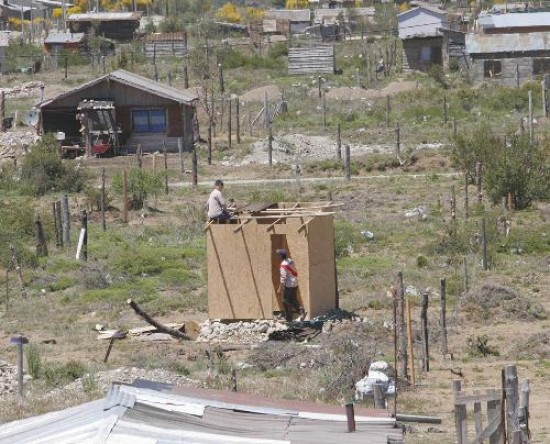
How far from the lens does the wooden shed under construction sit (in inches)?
813

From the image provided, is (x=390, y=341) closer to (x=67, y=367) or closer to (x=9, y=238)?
(x=67, y=367)

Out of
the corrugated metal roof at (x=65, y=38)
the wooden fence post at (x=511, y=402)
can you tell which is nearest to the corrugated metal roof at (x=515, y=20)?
the corrugated metal roof at (x=65, y=38)

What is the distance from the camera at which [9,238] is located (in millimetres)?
28328

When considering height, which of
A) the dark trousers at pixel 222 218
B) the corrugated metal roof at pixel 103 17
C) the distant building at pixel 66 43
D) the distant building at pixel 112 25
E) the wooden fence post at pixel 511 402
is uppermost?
the corrugated metal roof at pixel 103 17

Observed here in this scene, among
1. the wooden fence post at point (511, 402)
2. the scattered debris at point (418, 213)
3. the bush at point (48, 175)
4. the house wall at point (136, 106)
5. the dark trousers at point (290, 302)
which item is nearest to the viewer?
the wooden fence post at point (511, 402)

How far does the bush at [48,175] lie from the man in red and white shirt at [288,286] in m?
16.7

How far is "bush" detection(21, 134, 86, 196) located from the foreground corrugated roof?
25.2 meters

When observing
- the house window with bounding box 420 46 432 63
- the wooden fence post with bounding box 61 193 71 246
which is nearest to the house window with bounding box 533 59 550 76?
the house window with bounding box 420 46 432 63

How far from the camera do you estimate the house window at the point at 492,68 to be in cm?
5828

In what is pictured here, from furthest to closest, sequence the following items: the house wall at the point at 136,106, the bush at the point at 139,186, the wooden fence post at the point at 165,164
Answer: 1. the house wall at the point at 136,106
2. the wooden fence post at the point at 165,164
3. the bush at the point at 139,186

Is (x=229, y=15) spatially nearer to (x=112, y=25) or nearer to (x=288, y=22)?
(x=288, y=22)

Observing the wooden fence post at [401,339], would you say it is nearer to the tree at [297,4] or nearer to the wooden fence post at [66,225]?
the wooden fence post at [66,225]

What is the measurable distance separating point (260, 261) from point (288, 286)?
575 mm

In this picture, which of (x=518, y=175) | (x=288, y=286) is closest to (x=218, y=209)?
(x=288, y=286)
